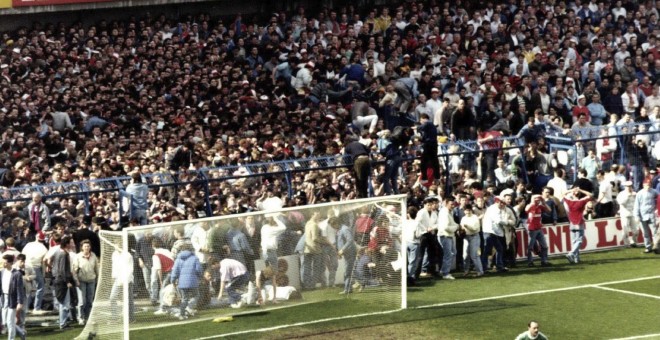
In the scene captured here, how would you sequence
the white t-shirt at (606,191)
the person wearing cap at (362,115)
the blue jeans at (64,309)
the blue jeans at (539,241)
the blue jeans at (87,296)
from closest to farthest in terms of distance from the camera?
the blue jeans at (64,309)
the blue jeans at (87,296)
the blue jeans at (539,241)
the white t-shirt at (606,191)
the person wearing cap at (362,115)

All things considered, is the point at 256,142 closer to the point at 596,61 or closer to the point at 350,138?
the point at 350,138

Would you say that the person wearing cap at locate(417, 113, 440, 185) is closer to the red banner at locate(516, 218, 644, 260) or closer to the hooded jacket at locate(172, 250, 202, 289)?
the red banner at locate(516, 218, 644, 260)

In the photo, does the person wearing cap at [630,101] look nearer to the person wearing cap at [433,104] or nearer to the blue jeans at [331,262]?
the person wearing cap at [433,104]

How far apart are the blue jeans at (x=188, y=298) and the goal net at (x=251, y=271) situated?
18 millimetres

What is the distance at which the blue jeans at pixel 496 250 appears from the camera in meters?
31.8

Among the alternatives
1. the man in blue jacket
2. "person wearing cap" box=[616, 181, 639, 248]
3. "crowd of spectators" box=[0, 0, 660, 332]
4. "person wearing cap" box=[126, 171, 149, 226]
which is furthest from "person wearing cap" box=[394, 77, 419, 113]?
the man in blue jacket

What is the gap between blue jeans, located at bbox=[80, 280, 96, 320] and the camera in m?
28.2

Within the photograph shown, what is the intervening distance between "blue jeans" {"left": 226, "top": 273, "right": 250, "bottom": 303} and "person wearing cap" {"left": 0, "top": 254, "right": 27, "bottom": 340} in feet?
12.2

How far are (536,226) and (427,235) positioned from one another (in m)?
2.76

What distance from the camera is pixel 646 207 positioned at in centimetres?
3353

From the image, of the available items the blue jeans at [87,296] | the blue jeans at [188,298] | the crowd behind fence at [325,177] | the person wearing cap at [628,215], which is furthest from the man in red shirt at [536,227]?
the blue jeans at [87,296]

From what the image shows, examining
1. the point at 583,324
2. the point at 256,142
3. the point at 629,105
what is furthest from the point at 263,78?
the point at 583,324

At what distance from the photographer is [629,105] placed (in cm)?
4097

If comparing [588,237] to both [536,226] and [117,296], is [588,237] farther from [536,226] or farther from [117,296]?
[117,296]
